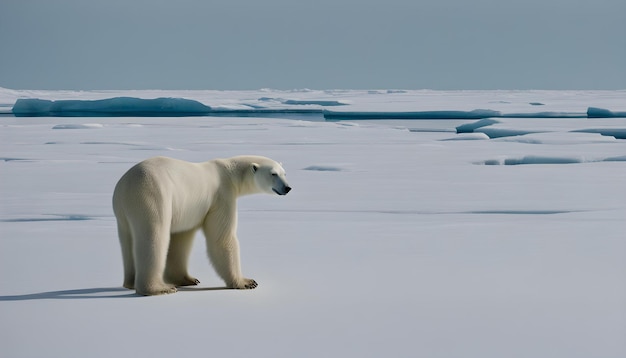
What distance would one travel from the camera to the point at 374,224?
18.5ft

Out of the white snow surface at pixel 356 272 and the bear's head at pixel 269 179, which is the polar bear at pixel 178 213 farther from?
the white snow surface at pixel 356 272

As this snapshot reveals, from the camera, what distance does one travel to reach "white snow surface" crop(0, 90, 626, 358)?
275cm

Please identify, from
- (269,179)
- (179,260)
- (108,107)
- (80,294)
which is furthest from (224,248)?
(108,107)

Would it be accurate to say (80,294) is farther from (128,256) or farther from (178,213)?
(178,213)

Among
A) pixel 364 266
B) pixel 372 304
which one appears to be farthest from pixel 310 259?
pixel 372 304

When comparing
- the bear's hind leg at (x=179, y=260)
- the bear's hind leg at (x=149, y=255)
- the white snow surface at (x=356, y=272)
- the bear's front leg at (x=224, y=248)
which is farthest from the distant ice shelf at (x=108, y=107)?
the bear's hind leg at (x=149, y=255)

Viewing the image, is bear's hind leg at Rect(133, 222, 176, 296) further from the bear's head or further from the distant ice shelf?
the distant ice shelf

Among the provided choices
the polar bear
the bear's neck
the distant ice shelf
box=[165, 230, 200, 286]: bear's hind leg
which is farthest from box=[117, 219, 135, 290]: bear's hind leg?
the distant ice shelf

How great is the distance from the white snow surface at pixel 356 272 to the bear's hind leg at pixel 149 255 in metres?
0.08

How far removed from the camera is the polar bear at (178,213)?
338 centimetres

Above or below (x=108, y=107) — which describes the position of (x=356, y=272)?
below

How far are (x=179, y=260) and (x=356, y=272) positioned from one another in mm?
780

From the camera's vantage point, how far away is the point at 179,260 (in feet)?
12.4

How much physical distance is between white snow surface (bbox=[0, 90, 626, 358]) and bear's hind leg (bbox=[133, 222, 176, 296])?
0.08m
